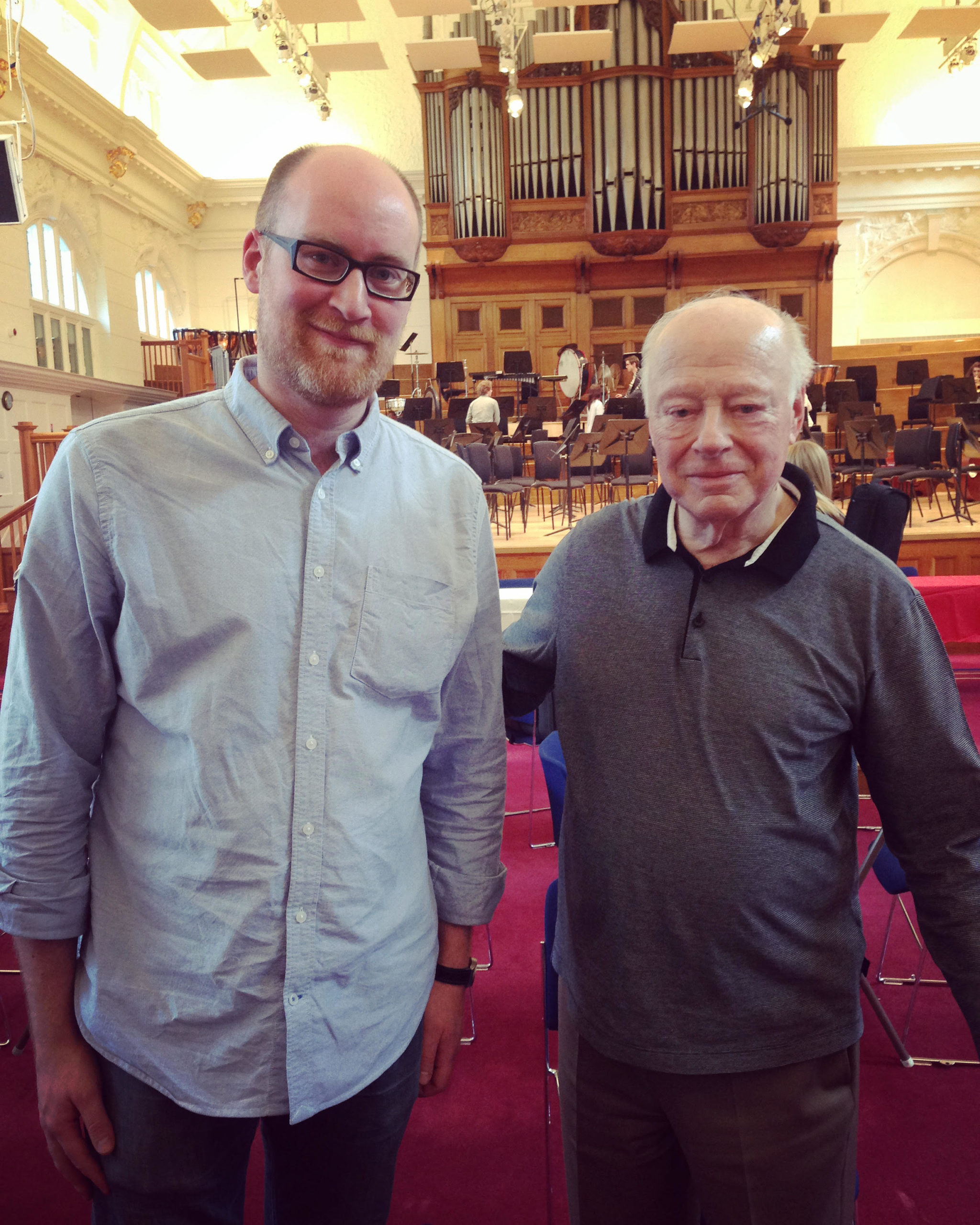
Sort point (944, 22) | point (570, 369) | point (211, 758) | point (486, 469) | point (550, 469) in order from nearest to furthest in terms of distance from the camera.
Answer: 1. point (211, 758)
2. point (486, 469)
3. point (550, 469)
4. point (944, 22)
5. point (570, 369)

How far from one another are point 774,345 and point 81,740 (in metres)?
0.97

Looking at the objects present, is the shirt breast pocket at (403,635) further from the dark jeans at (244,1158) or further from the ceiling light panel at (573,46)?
the ceiling light panel at (573,46)


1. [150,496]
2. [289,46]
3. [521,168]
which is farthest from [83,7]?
[150,496]

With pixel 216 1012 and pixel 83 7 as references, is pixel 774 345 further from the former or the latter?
pixel 83 7

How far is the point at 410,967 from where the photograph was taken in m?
1.15

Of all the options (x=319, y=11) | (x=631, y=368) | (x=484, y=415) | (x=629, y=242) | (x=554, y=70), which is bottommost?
(x=484, y=415)

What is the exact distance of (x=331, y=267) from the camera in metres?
1.07

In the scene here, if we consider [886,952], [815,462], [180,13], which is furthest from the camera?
[180,13]

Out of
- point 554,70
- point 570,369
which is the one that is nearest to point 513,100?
point 570,369

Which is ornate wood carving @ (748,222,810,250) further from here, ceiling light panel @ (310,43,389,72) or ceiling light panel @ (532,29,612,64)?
ceiling light panel @ (310,43,389,72)

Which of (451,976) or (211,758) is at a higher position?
(211,758)

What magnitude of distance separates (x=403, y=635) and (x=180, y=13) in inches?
372

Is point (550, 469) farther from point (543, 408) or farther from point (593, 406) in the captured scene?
point (593, 406)

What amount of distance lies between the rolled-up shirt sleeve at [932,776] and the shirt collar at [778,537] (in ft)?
0.46
